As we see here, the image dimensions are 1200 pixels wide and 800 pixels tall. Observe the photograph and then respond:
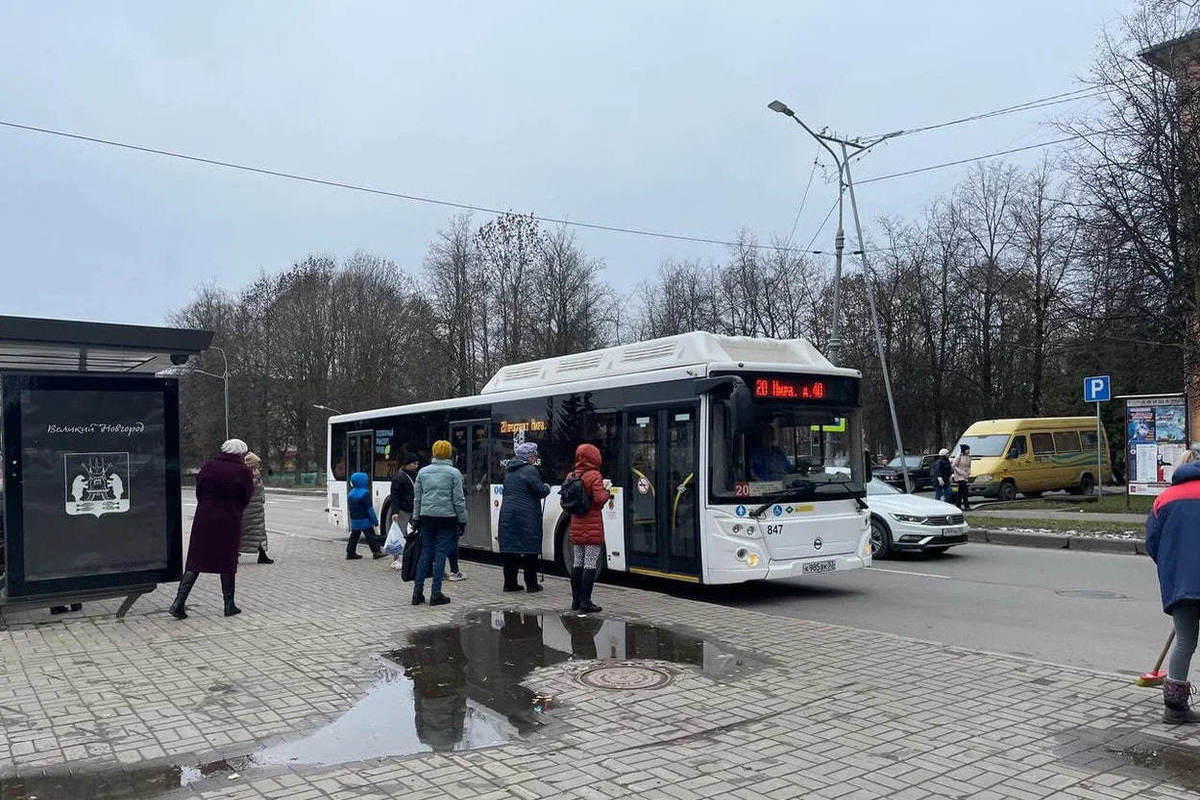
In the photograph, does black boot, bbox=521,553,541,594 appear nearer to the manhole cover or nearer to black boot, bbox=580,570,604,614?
black boot, bbox=580,570,604,614

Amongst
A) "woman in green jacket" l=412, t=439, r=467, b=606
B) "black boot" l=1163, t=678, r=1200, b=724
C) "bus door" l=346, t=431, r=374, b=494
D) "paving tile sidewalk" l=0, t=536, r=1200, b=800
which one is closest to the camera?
"paving tile sidewalk" l=0, t=536, r=1200, b=800

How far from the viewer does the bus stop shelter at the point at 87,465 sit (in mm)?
8430

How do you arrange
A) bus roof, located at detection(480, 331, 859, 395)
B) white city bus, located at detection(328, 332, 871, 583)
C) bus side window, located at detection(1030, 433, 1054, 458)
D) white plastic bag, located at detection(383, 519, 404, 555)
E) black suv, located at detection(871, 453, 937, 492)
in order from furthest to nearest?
black suv, located at detection(871, 453, 937, 492) → bus side window, located at detection(1030, 433, 1054, 458) → white plastic bag, located at detection(383, 519, 404, 555) → bus roof, located at detection(480, 331, 859, 395) → white city bus, located at detection(328, 332, 871, 583)

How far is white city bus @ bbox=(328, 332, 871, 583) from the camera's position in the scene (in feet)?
32.7

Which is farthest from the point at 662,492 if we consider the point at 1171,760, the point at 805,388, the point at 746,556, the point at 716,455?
the point at 1171,760

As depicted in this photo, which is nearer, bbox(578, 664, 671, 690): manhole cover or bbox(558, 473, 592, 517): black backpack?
bbox(578, 664, 671, 690): manhole cover

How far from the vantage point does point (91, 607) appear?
32.9ft

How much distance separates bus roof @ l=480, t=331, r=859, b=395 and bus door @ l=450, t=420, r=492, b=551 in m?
2.09

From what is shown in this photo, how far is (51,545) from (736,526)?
6.85 meters

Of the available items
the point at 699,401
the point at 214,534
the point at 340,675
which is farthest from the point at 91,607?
the point at 699,401

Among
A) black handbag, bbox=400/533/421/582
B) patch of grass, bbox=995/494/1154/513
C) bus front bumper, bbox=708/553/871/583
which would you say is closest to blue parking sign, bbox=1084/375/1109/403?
patch of grass, bbox=995/494/1154/513

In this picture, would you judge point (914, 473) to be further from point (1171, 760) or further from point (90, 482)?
point (1171, 760)

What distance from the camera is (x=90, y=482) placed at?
890cm

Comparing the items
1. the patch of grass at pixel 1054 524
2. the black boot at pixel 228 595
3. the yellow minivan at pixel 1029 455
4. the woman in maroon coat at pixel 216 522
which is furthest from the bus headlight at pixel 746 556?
the yellow minivan at pixel 1029 455
